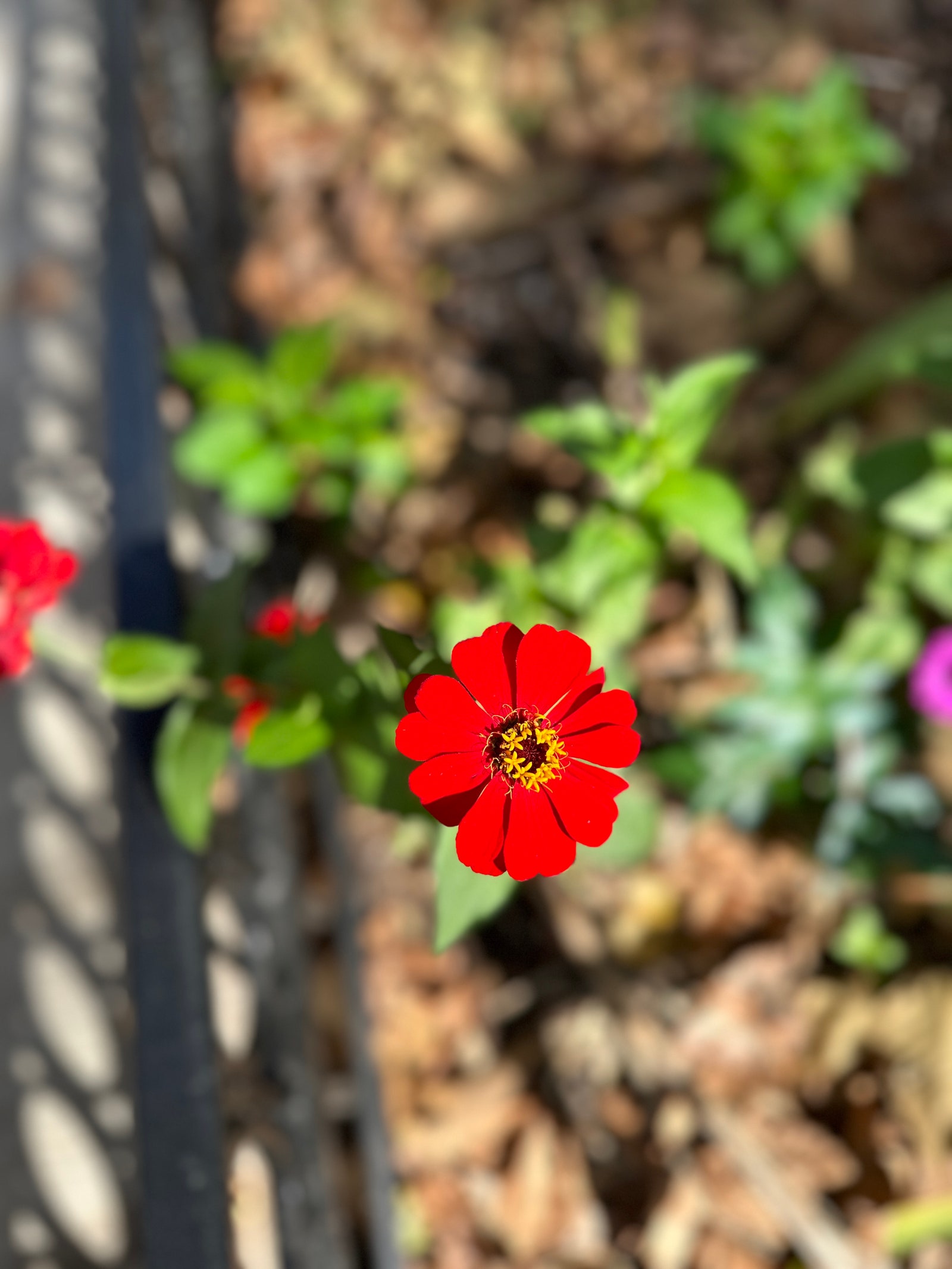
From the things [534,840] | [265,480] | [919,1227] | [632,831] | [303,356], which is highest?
[303,356]

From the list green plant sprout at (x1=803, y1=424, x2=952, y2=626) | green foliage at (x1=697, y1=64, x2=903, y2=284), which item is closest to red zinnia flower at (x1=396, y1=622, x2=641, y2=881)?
green plant sprout at (x1=803, y1=424, x2=952, y2=626)

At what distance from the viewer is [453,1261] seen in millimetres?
1517

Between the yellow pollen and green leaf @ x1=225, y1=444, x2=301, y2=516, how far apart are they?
866 millimetres

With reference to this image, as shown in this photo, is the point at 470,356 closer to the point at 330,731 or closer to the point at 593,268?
the point at 593,268

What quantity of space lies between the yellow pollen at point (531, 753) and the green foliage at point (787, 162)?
5.22 feet

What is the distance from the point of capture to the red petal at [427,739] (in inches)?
29.6

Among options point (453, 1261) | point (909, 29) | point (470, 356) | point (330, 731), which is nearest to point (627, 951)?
point (453, 1261)

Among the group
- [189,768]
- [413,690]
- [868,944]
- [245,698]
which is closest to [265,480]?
[245,698]

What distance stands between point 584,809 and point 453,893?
18cm

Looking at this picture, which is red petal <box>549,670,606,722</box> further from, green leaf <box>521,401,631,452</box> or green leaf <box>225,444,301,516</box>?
green leaf <box>225,444,301,516</box>

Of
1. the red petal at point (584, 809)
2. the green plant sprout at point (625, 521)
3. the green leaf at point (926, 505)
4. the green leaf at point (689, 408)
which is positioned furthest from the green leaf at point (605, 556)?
the red petal at point (584, 809)

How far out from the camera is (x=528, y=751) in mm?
809

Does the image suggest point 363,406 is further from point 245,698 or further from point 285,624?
point 245,698

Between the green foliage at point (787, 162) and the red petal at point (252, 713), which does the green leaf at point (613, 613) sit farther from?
the green foliage at point (787, 162)
